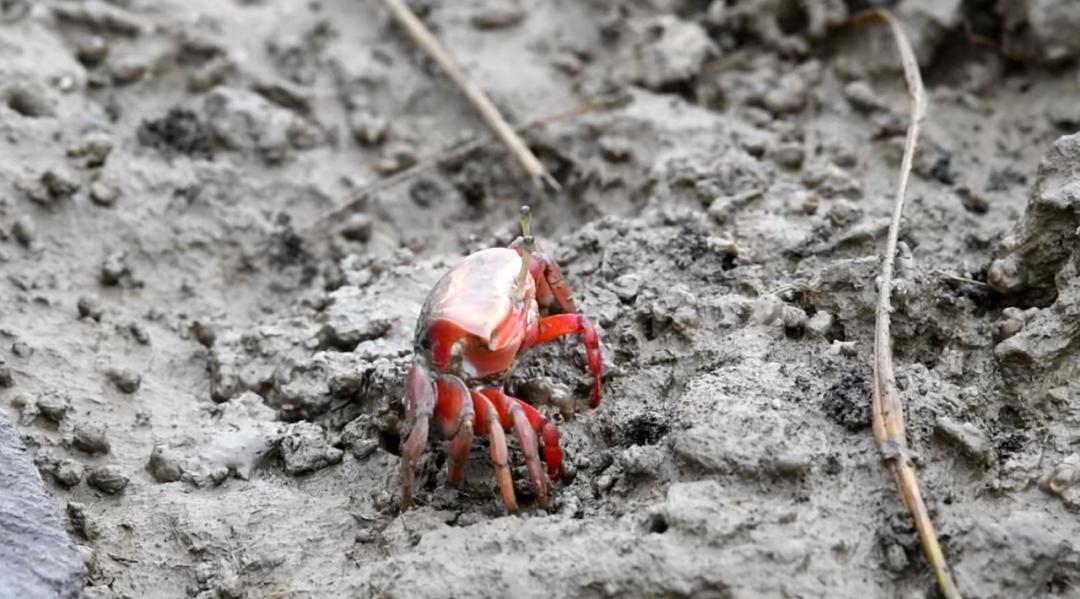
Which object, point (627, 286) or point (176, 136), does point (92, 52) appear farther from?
point (627, 286)

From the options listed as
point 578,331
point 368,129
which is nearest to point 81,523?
point 578,331

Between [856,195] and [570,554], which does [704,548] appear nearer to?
[570,554]

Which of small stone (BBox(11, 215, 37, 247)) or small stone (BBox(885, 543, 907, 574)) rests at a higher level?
small stone (BBox(885, 543, 907, 574))

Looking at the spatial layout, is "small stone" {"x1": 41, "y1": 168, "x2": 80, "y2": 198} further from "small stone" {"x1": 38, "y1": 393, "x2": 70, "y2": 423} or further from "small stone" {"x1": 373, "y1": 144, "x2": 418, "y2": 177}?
"small stone" {"x1": 373, "y1": 144, "x2": 418, "y2": 177}

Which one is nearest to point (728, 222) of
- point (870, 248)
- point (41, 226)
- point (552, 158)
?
point (870, 248)

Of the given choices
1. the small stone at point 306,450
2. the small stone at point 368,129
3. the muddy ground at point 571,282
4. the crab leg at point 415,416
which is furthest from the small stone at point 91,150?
the crab leg at point 415,416

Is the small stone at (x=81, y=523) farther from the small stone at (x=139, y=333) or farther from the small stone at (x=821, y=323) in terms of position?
the small stone at (x=821, y=323)

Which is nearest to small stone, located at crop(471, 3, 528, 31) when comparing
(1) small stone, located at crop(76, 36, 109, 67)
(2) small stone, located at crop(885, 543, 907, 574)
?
(1) small stone, located at crop(76, 36, 109, 67)
